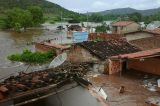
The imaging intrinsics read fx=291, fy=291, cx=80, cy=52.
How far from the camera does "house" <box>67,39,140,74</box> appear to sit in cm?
1936

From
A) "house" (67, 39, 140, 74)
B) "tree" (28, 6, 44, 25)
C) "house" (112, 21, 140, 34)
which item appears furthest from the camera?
"tree" (28, 6, 44, 25)

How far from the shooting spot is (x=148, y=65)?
18.9m

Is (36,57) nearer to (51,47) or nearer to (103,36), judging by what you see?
(51,47)

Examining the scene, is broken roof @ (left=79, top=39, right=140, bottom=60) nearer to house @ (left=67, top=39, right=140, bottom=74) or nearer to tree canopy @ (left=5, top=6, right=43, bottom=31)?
house @ (left=67, top=39, right=140, bottom=74)

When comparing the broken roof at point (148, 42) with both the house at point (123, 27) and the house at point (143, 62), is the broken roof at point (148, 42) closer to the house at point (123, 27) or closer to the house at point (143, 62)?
the house at point (143, 62)

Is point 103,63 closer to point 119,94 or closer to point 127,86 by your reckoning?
point 127,86

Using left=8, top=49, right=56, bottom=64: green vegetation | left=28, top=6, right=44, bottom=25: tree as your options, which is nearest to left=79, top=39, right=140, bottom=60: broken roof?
left=8, top=49, right=56, bottom=64: green vegetation

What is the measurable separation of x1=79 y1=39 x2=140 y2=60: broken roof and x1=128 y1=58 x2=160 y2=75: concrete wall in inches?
60.6

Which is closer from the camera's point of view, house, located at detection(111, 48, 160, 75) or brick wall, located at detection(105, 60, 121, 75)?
house, located at detection(111, 48, 160, 75)

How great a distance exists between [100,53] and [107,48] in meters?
1.46

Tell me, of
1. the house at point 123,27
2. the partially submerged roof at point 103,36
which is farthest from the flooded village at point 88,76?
the house at point 123,27

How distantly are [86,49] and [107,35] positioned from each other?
1219 cm

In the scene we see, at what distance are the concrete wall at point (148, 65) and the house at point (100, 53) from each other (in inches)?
49.7

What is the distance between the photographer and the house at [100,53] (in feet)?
63.5
